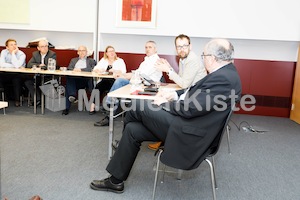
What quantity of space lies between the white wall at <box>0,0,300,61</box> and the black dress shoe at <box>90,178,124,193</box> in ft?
12.8

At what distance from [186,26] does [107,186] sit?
13.1ft

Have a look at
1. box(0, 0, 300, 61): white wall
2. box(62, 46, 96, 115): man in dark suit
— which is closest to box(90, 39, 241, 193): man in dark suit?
box(62, 46, 96, 115): man in dark suit

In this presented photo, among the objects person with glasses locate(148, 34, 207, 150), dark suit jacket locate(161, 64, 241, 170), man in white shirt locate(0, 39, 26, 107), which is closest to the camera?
dark suit jacket locate(161, 64, 241, 170)

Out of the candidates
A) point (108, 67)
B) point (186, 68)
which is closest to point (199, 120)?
point (186, 68)

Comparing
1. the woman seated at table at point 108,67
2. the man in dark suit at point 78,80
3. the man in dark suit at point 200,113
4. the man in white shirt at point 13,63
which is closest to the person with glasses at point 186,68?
the man in dark suit at point 200,113

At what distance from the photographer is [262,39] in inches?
224

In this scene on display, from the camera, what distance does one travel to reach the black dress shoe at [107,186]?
2430 mm

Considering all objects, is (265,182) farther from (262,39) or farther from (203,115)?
(262,39)

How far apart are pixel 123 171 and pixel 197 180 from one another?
2.53 ft

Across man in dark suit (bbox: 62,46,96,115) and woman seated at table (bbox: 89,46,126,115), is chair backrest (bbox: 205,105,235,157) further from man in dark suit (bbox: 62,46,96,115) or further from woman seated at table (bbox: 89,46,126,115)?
man in dark suit (bbox: 62,46,96,115)

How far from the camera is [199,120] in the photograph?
203 centimetres

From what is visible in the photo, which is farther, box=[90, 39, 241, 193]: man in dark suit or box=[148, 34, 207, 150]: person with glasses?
box=[148, 34, 207, 150]: person with glasses

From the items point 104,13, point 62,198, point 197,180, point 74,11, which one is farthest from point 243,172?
point 74,11

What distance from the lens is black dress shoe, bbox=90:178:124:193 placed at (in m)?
2.43
